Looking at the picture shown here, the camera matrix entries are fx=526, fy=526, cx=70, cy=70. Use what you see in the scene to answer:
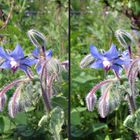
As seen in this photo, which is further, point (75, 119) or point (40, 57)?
point (75, 119)

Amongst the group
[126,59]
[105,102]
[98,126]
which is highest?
[126,59]

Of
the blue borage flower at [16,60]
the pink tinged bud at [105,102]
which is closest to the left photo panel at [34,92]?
the blue borage flower at [16,60]

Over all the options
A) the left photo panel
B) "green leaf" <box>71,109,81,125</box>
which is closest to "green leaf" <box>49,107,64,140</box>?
the left photo panel

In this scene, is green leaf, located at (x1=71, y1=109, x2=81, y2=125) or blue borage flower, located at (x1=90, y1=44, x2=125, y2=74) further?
green leaf, located at (x1=71, y1=109, x2=81, y2=125)

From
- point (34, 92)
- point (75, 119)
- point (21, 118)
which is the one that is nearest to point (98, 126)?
point (75, 119)

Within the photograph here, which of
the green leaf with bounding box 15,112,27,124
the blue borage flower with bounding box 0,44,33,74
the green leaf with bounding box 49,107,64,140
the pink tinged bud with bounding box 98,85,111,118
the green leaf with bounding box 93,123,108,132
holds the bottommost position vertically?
the green leaf with bounding box 93,123,108,132

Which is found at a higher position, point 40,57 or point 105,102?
point 40,57

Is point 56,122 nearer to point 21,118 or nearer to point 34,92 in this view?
point 34,92

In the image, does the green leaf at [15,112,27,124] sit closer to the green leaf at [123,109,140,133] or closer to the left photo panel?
Answer: the left photo panel

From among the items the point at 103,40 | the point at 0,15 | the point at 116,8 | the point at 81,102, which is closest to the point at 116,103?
the point at 81,102
